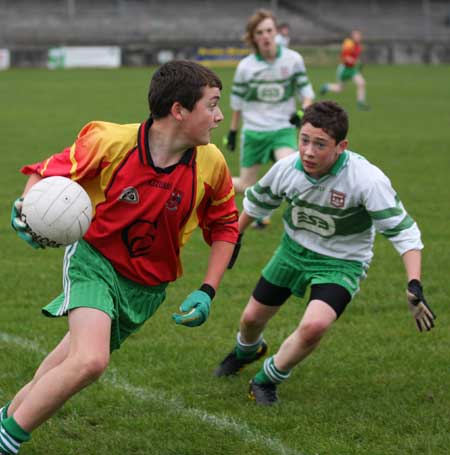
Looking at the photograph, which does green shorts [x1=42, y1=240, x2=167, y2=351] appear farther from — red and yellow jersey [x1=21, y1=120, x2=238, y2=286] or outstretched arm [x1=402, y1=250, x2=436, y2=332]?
outstretched arm [x1=402, y1=250, x2=436, y2=332]

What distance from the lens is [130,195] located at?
13.7ft

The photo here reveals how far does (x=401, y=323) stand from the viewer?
21.6 feet

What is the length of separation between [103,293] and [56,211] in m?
0.44

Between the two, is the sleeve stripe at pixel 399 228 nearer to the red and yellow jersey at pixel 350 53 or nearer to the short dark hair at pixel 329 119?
the short dark hair at pixel 329 119

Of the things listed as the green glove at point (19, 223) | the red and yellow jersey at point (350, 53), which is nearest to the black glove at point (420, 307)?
the green glove at point (19, 223)

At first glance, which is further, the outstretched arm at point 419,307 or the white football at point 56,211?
the outstretched arm at point 419,307

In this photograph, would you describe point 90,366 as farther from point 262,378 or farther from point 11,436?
point 262,378

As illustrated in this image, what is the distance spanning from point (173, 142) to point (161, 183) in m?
0.19

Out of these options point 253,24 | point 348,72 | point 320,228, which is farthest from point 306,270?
point 348,72

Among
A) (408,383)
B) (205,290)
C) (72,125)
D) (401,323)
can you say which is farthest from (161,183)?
(72,125)

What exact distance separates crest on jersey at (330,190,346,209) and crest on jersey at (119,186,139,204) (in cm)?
124

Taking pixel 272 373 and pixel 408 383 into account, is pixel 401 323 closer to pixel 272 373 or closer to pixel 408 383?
pixel 408 383

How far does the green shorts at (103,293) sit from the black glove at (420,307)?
116cm

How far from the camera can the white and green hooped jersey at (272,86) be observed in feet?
32.0
